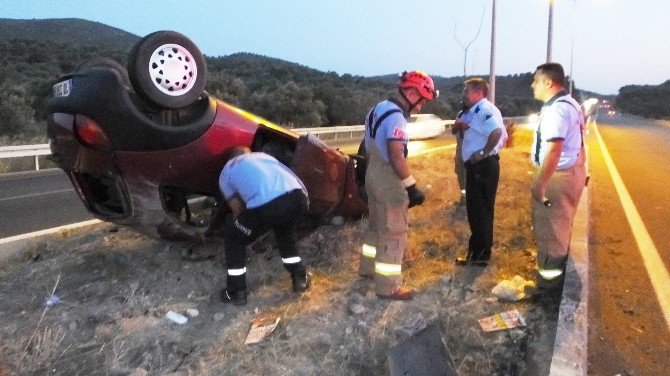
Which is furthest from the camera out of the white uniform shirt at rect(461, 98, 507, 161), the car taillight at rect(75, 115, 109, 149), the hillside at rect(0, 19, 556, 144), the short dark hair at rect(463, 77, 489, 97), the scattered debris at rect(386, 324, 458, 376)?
the hillside at rect(0, 19, 556, 144)

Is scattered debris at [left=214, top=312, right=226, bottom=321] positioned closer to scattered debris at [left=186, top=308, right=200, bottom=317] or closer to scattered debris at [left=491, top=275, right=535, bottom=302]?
scattered debris at [left=186, top=308, right=200, bottom=317]

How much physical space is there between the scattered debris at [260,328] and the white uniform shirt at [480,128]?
2.39m

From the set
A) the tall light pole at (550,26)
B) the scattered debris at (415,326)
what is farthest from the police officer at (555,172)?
the tall light pole at (550,26)

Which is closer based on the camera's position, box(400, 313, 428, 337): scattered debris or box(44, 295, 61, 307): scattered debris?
box(400, 313, 428, 337): scattered debris

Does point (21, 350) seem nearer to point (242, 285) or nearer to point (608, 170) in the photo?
point (242, 285)

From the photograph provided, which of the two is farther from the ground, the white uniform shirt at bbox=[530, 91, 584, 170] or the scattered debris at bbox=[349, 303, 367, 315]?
the white uniform shirt at bbox=[530, 91, 584, 170]

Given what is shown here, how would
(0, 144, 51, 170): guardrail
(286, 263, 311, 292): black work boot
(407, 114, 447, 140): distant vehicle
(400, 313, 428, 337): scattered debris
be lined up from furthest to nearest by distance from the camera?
(407, 114, 447, 140): distant vehicle, (0, 144, 51, 170): guardrail, (286, 263, 311, 292): black work boot, (400, 313, 428, 337): scattered debris

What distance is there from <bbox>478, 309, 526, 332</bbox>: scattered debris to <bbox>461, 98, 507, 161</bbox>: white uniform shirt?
1697 mm

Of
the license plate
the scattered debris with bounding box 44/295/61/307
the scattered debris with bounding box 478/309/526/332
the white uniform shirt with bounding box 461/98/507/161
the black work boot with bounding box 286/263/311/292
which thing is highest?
the license plate

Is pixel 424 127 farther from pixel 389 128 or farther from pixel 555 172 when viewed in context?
pixel 389 128

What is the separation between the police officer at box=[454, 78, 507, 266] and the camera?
5.09 metres

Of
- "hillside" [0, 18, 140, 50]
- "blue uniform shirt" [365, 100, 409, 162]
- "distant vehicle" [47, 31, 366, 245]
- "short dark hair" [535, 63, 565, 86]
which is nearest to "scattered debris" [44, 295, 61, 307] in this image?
"distant vehicle" [47, 31, 366, 245]

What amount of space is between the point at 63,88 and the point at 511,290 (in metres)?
3.35

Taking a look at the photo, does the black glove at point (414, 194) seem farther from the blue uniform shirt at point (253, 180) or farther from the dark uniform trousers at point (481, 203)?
the dark uniform trousers at point (481, 203)
